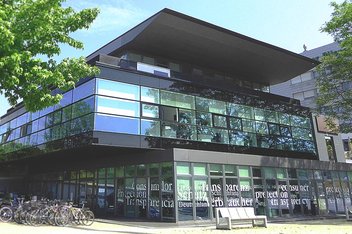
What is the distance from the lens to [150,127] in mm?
18906

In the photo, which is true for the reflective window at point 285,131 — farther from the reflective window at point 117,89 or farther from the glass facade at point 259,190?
the reflective window at point 117,89

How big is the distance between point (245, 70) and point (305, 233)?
16.8 meters

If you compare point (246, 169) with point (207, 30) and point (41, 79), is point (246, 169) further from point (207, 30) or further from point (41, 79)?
point (41, 79)

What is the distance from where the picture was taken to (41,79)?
9383mm

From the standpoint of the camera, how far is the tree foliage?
75.5ft

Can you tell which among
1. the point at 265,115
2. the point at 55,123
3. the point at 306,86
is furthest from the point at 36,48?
the point at 306,86

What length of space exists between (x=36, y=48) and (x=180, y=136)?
1111 centimetres

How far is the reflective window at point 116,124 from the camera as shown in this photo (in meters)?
17.6

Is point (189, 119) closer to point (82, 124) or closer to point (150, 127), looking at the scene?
point (150, 127)

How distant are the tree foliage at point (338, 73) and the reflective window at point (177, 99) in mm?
9315

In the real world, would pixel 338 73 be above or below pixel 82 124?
above

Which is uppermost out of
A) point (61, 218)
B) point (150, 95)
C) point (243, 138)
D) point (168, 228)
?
point (150, 95)

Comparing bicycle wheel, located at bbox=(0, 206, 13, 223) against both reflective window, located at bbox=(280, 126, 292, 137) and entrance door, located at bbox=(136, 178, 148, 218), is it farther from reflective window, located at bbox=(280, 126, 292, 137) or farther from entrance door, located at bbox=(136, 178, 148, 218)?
reflective window, located at bbox=(280, 126, 292, 137)

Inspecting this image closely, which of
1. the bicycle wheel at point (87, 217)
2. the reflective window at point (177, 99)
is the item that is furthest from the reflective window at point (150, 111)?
the bicycle wheel at point (87, 217)
